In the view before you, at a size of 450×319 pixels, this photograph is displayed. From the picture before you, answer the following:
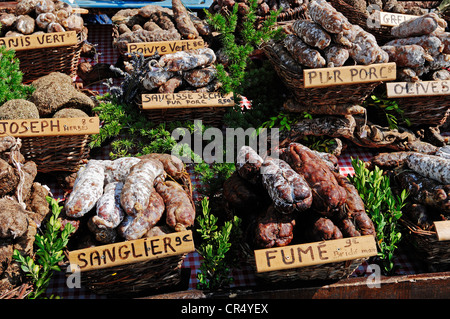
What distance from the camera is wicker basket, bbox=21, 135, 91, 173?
113 inches

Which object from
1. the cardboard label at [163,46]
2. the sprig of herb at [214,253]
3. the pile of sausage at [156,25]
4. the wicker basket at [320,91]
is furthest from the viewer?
the pile of sausage at [156,25]

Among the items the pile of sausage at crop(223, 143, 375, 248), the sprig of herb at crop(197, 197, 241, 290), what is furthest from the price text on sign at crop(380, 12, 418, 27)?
the sprig of herb at crop(197, 197, 241, 290)

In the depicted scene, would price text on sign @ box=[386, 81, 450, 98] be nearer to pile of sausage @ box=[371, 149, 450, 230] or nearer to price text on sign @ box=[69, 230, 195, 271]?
pile of sausage @ box=[371, 149, 450, 230]

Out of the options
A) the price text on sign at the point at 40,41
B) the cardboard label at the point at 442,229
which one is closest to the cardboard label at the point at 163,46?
the price text on sign at the point at 40,41

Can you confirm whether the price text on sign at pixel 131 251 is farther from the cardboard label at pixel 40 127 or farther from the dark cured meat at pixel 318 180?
the cardboard label at pixel 40 127

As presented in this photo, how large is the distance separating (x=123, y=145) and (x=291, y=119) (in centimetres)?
137

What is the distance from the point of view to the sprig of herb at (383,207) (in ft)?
8.73

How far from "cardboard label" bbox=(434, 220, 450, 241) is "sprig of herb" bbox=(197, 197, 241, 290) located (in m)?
1.20

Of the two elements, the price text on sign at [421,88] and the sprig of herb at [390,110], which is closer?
the price text on sign at [421,88]

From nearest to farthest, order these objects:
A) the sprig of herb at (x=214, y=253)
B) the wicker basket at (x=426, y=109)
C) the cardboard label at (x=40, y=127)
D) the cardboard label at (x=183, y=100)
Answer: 1. the sprig of herb at (x=214, y=253)
2. the cardboard label at (x=40, y=127)
3. the cardboard label at (x=183, y=100)
4. the wicker basket at (x=426, y=109)

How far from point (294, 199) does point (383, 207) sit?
823 mm

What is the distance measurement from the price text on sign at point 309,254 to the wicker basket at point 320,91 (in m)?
1.24

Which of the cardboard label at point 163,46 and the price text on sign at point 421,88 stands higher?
the cardboard label at point 163,46
